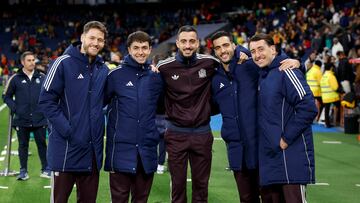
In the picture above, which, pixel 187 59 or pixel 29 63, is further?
pixel 29 63

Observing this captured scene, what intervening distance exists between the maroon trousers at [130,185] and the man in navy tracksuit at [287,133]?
1194 mm

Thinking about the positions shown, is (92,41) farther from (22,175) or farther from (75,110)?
(22,175)

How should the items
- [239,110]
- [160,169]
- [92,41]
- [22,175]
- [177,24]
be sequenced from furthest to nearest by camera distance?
[177,24]
[160,169]
[22,175]
[239,110]
[92,41]

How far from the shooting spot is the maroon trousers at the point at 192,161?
7051 millimetres

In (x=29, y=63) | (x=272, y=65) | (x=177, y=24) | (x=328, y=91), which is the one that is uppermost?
(x=177, y=24)

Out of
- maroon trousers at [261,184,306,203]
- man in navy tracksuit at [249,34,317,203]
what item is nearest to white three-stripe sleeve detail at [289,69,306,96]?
man in navy tracksuit at [249,34,317,203]

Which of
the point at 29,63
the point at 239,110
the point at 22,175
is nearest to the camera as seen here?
the point at 239,110

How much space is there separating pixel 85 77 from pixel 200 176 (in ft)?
5.23

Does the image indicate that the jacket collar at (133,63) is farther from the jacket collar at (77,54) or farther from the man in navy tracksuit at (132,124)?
the jacket collar at (77,54)

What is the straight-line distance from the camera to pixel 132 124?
670 cm

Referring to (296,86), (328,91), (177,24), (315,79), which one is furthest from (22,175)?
(177,24)

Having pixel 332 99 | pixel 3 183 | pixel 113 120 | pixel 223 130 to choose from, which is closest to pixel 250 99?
pixel 223 130

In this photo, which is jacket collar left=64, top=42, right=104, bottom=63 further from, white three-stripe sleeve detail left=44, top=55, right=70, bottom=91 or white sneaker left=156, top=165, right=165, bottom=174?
white sneaker left=156, top=165, right=165, bottom=174

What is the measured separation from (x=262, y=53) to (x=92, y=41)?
1630 millimetres
